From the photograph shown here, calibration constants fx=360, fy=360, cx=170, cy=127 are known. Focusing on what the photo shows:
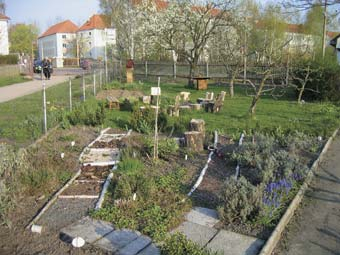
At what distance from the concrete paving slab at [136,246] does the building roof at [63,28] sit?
304 feet

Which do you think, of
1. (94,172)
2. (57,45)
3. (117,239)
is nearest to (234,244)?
(117,239)

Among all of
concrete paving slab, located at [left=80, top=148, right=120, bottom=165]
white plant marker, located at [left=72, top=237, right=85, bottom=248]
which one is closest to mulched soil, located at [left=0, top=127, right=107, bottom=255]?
white plant marker, located at [left=72, top=237, right=85, bottom=248]

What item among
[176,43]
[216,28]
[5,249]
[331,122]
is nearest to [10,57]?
[176,43]

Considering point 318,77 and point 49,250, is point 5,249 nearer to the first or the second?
point 49,250

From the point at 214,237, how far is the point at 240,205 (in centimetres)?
66

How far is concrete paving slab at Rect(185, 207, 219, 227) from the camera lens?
4664 millimetres

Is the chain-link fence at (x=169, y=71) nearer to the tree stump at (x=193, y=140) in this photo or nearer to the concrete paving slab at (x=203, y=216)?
the tree stump at (x=193, y=140)

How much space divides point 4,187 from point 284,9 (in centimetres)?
985

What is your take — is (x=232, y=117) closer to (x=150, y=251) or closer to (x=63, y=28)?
(x=150, y=251)

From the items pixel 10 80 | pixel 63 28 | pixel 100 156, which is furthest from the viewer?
pixel 63 28

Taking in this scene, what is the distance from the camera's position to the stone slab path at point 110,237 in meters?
3.96

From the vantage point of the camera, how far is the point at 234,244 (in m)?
4.14

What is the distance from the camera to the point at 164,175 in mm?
6203

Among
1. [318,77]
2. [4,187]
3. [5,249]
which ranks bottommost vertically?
[5,249]
